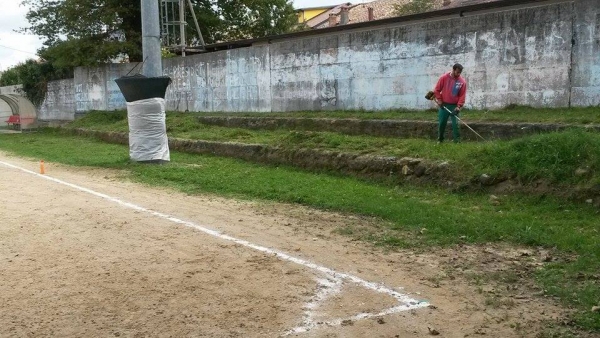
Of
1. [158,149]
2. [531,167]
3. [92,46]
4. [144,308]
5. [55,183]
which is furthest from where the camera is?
[92,46]

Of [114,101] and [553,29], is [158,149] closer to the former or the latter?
[553,29]

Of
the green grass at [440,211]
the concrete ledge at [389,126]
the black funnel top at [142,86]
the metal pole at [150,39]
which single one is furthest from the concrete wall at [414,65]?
the black funnel top at [142,86]

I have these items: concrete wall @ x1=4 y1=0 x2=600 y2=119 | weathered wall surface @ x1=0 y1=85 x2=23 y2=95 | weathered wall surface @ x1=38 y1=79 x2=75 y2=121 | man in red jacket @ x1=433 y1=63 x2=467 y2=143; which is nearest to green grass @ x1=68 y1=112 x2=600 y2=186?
man in red jacket @ x1=433 y1=63 x2=467 y2=143

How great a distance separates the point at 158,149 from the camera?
13.7 m

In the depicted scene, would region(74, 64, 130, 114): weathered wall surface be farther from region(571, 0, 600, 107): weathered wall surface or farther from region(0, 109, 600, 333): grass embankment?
region(571, 0, 600, 107): weathered wall surface

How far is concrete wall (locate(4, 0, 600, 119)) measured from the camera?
11883mm

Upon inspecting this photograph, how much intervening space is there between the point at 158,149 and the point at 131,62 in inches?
602

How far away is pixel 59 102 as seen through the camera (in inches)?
1226

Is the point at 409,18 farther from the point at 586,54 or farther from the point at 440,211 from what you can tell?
the point at 440,211

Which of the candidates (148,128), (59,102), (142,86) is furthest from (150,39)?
(59,102)

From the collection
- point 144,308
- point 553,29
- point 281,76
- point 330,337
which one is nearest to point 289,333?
point 330,337

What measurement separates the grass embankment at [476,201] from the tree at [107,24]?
15.7m

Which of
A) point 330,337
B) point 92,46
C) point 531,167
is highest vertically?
point 92,46

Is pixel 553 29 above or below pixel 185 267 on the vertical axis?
above
